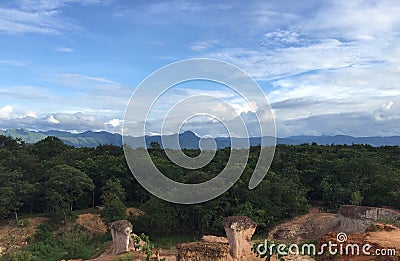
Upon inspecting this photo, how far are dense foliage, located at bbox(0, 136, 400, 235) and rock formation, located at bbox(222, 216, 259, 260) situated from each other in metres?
7.45

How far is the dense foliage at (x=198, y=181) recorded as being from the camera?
26.0 m

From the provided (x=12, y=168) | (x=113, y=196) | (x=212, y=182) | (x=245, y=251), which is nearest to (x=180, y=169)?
(x=113, y=196)

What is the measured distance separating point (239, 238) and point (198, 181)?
8957 mm

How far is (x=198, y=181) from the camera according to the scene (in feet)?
84.8

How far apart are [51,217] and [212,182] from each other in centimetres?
1325

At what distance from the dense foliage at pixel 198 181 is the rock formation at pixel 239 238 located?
24.5 feet

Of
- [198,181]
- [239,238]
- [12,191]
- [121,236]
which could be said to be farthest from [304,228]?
[12,191]

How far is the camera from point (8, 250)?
20297 mm

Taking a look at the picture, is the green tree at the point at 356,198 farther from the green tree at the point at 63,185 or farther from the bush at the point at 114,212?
the green tree at the point at 63,185

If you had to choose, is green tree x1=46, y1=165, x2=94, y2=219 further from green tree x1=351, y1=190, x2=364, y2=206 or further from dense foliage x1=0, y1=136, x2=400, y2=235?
green tree x1=351, y1=190, x2=364, y2=206

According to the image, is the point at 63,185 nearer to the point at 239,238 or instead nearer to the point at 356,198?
the point at 239,238

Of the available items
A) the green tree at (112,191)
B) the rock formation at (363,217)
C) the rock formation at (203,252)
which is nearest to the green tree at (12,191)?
the green tree at (112,191)

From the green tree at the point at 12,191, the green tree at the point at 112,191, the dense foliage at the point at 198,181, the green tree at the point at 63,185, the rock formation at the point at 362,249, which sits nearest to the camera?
the rock formation at the point at 362,249

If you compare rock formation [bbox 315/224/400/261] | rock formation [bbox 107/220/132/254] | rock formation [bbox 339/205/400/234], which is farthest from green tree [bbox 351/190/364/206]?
rock formation [bbox 107/220/132/254]
